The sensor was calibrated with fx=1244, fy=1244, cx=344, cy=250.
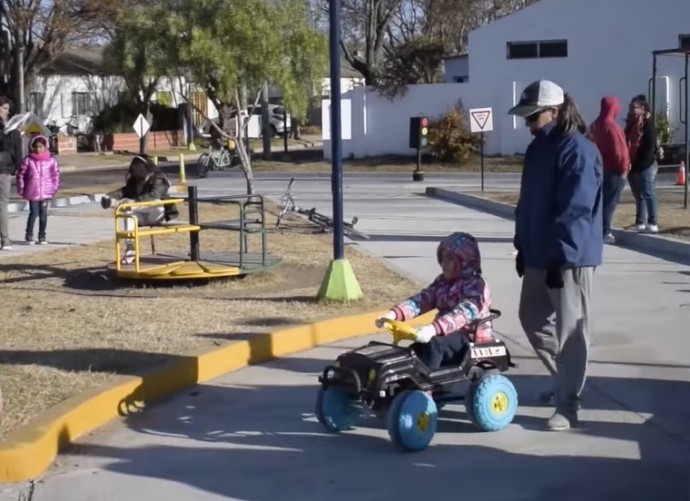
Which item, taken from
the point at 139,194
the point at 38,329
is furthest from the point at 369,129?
the point at 38,329

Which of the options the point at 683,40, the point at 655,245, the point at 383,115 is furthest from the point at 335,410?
the point at 383,115

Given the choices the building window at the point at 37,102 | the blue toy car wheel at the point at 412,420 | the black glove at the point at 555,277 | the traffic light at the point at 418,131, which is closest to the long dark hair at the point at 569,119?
the black glove at the point at 555,277

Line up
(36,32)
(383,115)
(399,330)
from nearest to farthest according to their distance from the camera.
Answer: (399,330)
(383,115)
(36,32)

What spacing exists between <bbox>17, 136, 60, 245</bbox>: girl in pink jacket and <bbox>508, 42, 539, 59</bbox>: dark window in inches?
989

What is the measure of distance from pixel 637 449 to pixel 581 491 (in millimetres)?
813

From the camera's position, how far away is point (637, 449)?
666 cm

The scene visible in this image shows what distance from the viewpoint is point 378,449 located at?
22.4ft

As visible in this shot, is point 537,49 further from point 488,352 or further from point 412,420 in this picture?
point 412,420

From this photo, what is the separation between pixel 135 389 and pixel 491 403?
90.7 inches

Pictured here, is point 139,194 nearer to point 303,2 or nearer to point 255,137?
point 303,2

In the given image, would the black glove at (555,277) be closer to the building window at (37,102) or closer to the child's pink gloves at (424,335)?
the child's pink gloves at (424,335)

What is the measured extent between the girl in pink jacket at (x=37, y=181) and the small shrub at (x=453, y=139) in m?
21.8

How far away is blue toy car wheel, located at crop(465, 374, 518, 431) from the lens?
693 cm

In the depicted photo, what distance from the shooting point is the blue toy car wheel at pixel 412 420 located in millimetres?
6566
